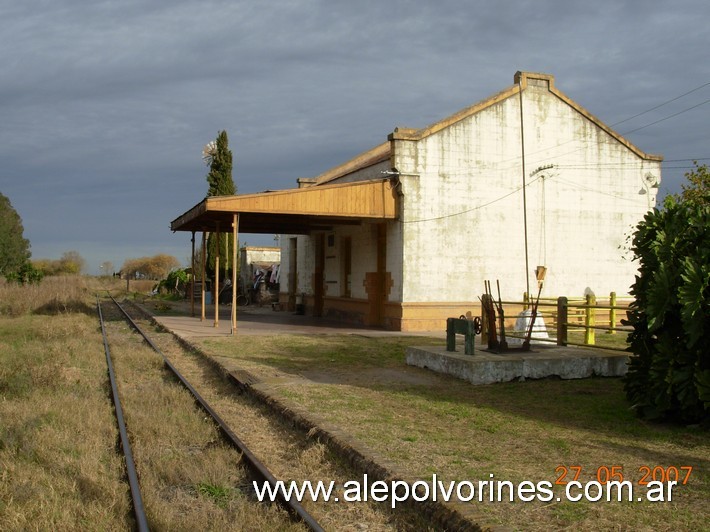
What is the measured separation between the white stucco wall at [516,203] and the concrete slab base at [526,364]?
27.3 ft

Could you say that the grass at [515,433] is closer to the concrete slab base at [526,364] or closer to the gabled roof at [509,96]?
the concrete slab base at [526,364]

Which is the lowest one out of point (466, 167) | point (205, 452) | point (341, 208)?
point (205, 452)

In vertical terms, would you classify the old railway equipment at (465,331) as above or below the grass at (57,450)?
above

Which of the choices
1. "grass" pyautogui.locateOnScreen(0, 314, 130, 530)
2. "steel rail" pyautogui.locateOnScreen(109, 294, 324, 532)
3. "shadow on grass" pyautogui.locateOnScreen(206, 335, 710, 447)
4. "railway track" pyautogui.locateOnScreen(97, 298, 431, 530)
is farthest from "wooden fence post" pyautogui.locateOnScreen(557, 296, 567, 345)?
"grass" pyautogui.locateOnScreen(0, 314, 130, 530)

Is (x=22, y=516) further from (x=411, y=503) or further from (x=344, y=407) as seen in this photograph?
(x=344, y=407)

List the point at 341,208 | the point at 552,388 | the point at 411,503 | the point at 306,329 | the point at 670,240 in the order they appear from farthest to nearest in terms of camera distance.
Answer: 1. the point at 306,329
2. the point at 341,208
3. the point at 552,388
4. the point at 670,240
5. the point at 411,503

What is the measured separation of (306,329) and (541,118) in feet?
32.5

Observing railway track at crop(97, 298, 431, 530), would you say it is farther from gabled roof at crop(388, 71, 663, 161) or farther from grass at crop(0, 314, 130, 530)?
gabled roof at crop(388, 71, 663, 161)

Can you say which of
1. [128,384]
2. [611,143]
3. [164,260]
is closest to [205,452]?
[128,384]

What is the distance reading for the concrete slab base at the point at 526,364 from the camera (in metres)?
10.3

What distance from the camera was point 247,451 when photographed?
6578mm

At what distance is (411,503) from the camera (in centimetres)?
508

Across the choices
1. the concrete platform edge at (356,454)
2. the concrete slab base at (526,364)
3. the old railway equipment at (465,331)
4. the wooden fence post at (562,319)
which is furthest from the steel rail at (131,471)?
the wooden fence post at (562,319)

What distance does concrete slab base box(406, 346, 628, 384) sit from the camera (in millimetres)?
10320
